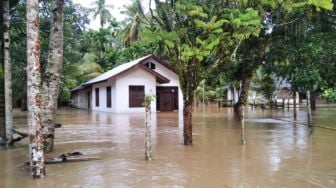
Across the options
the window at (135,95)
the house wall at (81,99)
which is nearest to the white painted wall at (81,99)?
the house wall at (81,99)

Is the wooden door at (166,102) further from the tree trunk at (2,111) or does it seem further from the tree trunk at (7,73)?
the tree trunk at (7,73)

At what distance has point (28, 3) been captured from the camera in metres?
8.00

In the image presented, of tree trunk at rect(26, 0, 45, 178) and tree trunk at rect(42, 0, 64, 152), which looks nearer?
tree trunk at rect(26, 0, 45, 178)

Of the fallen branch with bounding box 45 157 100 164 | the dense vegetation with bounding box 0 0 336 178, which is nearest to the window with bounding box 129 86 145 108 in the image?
the dense vegetation with bounding box 0 0 336 178

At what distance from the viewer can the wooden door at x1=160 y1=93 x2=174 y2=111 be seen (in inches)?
1416

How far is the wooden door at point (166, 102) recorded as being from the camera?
35969 mm

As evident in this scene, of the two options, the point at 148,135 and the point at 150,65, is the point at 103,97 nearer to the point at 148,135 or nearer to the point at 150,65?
the point at 150,65

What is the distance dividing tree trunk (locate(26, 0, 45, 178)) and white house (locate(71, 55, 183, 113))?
23.2 metres

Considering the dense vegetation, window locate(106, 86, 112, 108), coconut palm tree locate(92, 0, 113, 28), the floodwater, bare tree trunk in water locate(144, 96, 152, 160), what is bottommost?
the floodwater

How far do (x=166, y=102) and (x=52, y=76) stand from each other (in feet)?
82.8

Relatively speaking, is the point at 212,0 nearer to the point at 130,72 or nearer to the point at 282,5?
the point at 282,5

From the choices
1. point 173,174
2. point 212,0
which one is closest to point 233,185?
point 173,174

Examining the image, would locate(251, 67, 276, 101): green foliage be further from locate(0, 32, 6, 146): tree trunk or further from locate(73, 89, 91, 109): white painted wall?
locate(0, 32, 6, 146): tree trunk

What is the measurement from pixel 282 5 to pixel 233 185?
7090 millimetres
